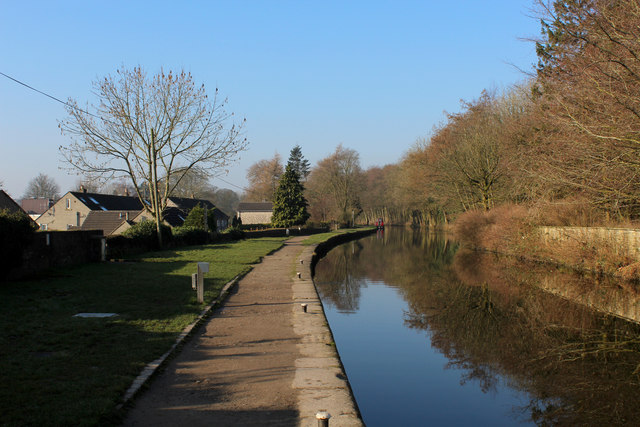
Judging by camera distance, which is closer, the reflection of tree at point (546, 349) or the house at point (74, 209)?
the reflection of tree at point (546, 349)

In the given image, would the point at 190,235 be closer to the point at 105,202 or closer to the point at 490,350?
the point at 490,350

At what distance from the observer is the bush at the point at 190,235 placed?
31.5 meters

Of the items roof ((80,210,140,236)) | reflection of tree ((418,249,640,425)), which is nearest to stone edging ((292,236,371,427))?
reflection of tree ((418,249,640,425))

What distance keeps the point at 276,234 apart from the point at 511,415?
4348cm

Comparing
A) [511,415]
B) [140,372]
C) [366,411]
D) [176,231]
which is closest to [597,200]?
[511,415]

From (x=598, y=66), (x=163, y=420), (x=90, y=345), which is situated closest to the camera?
(x=163, y=420)

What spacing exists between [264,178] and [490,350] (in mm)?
86439

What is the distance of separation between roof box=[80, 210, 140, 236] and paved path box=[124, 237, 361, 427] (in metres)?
41.4

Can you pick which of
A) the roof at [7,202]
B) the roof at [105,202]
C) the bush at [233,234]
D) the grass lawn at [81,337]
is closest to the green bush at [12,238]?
the grass lawn at [81,337]

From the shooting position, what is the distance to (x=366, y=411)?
22.9ft

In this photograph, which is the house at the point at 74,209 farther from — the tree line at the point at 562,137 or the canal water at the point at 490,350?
the canal water at the point at 490,350

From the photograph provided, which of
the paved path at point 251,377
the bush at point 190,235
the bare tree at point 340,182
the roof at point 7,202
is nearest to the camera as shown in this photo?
the paved path at point 251,377

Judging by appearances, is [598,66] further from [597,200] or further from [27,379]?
[27,379]

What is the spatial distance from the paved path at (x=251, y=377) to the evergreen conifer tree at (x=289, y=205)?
48.7 meters
